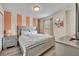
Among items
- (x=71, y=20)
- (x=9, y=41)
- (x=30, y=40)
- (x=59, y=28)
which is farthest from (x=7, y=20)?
(x=71, y=20)

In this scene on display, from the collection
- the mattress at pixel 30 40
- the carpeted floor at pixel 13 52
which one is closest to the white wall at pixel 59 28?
the mattress at pixel 30 40

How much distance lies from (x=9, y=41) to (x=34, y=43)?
16.1 inches

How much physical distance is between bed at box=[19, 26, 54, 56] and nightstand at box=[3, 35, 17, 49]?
0.32 feet

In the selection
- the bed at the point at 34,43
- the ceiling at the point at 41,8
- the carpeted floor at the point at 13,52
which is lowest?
the carpeted floor at the point at 13,52

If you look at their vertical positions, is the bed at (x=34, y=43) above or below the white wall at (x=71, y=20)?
below

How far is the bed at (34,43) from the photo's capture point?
159cm

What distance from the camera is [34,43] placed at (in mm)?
1646

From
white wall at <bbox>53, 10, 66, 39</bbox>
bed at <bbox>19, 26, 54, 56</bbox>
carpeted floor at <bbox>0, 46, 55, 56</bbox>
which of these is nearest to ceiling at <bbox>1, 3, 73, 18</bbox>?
white wall at <bbox>53, 10, 66, 39</bbox>

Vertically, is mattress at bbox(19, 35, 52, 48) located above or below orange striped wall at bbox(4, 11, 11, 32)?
below

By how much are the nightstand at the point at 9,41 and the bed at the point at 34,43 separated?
97 millimetres

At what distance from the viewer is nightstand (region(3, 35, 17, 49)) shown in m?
1.59

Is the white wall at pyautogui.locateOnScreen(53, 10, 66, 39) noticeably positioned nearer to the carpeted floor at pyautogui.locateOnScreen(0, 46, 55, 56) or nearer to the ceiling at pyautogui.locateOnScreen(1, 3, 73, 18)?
the ceiling at pyautogui.locateOnScreen(1, 3, 73, 18)

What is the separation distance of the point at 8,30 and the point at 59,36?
2.80ft

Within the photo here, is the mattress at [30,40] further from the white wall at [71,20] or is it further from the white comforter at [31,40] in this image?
the white wall at [71,20]
